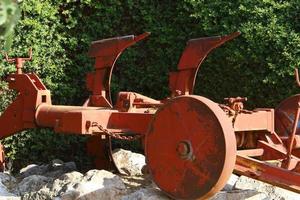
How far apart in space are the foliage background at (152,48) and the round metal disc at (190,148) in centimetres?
301

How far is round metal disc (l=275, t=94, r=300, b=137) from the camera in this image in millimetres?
5875

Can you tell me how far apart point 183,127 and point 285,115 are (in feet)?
6.81

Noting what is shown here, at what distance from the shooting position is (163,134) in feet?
14.3

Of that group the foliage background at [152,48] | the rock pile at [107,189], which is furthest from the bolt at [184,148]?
the foliage background at [152,48]

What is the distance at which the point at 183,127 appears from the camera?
426 cm

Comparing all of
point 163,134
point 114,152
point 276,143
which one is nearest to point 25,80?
point 114,152

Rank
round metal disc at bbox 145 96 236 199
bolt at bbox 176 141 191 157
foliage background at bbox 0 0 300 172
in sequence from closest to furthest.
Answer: round metal disc at bbox 145 96 236 199 < bolt at bbox 176 141 191 157 < foliage background at bbox 0 0 300 172

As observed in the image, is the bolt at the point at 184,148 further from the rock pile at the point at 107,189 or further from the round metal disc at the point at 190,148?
the rock pile at the point at 107,189

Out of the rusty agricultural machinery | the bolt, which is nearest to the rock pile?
the rusty agricultural machinery

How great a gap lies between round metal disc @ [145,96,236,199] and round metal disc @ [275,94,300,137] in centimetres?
192

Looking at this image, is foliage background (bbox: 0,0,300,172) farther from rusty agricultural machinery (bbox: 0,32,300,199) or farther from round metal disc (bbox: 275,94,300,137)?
rusty agricultural machinery (bbox: 0,32,300,199)

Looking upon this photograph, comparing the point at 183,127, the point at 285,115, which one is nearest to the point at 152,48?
the point at 285,115

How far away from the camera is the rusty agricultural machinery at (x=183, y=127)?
4.13 metres

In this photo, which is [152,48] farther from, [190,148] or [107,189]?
[190,148]
